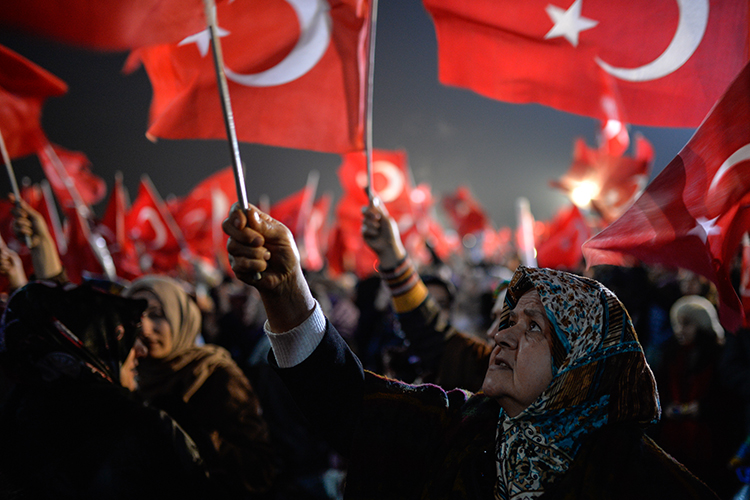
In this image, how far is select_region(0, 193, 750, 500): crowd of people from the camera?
116cm

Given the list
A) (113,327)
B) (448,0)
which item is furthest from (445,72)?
(113,327)

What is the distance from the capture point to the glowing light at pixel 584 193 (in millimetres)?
5202

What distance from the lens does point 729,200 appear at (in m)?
1.64

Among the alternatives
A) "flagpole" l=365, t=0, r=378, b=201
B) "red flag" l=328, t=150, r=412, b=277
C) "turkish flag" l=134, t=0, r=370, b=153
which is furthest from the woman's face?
"red flag" l=328, t=150, r=412, b=277

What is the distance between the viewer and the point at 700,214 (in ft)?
5.49

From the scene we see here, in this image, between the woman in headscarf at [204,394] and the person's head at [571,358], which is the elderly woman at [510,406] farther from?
the woman in headscarf at [204,394]

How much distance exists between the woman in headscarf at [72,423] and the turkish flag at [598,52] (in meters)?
2.11

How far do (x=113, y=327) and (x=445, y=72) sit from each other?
2.01 meters

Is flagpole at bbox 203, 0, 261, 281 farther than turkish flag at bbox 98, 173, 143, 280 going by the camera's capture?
No

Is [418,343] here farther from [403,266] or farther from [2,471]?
[2,471]

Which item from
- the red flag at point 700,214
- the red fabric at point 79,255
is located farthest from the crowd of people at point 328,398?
the red fabric at point 79,255

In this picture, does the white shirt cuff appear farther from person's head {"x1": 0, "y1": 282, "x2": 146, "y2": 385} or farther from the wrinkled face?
person's head {"x1": 0, "y1": 282, "x2": 146, "y2": 385}

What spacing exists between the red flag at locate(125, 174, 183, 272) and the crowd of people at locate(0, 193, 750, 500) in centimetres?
331

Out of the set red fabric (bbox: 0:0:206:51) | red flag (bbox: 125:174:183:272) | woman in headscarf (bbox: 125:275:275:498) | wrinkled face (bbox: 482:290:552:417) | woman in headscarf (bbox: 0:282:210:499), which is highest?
red fabric (bbox: 0:0:206:51)
